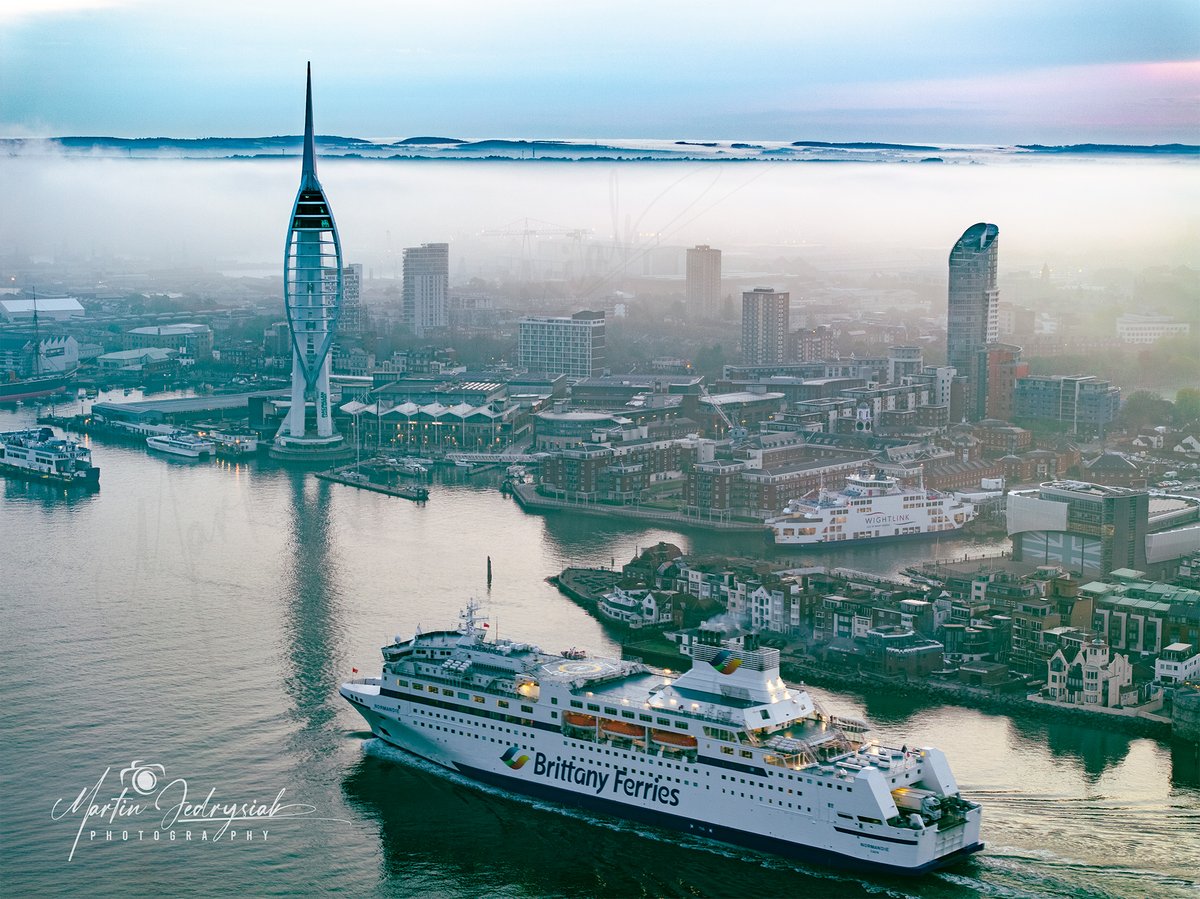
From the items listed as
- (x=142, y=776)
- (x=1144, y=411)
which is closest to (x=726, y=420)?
(x=1144, y=411)

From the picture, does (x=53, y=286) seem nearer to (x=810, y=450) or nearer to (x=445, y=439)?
(x=445, y=439)

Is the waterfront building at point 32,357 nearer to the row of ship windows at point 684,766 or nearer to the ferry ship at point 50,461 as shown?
the ferry ship at point 50,461

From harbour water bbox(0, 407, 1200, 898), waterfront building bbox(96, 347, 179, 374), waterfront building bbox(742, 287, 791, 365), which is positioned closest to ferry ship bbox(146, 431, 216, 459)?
harbour water bbox(0, 407, 1200, 898)

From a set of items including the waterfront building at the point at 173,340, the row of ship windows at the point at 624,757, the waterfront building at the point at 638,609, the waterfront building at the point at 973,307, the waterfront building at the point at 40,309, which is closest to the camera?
the row of ship windows at the point at 624,757

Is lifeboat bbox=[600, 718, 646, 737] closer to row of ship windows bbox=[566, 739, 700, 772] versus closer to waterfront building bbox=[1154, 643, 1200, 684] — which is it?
row of ship windows bbox=[566, 739, 700, 772]

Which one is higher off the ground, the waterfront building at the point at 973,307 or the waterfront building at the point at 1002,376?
the waterfront building at the point at 973,307

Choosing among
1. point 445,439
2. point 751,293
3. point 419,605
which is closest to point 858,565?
point 419,605

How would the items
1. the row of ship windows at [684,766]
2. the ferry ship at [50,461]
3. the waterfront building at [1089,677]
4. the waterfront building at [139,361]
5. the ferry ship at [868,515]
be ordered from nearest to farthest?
the row of ship windows at [684,766] < the waterfront building at [1089,677] < the ferry ship at [868,515] < the ferry ship at [50,461] < the waterfront building at [139,361]

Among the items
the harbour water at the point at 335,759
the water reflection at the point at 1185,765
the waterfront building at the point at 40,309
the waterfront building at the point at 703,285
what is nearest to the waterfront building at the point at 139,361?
the waterfront building at the point at 40,309

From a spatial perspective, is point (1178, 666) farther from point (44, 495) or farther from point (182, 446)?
point (182, 446)
